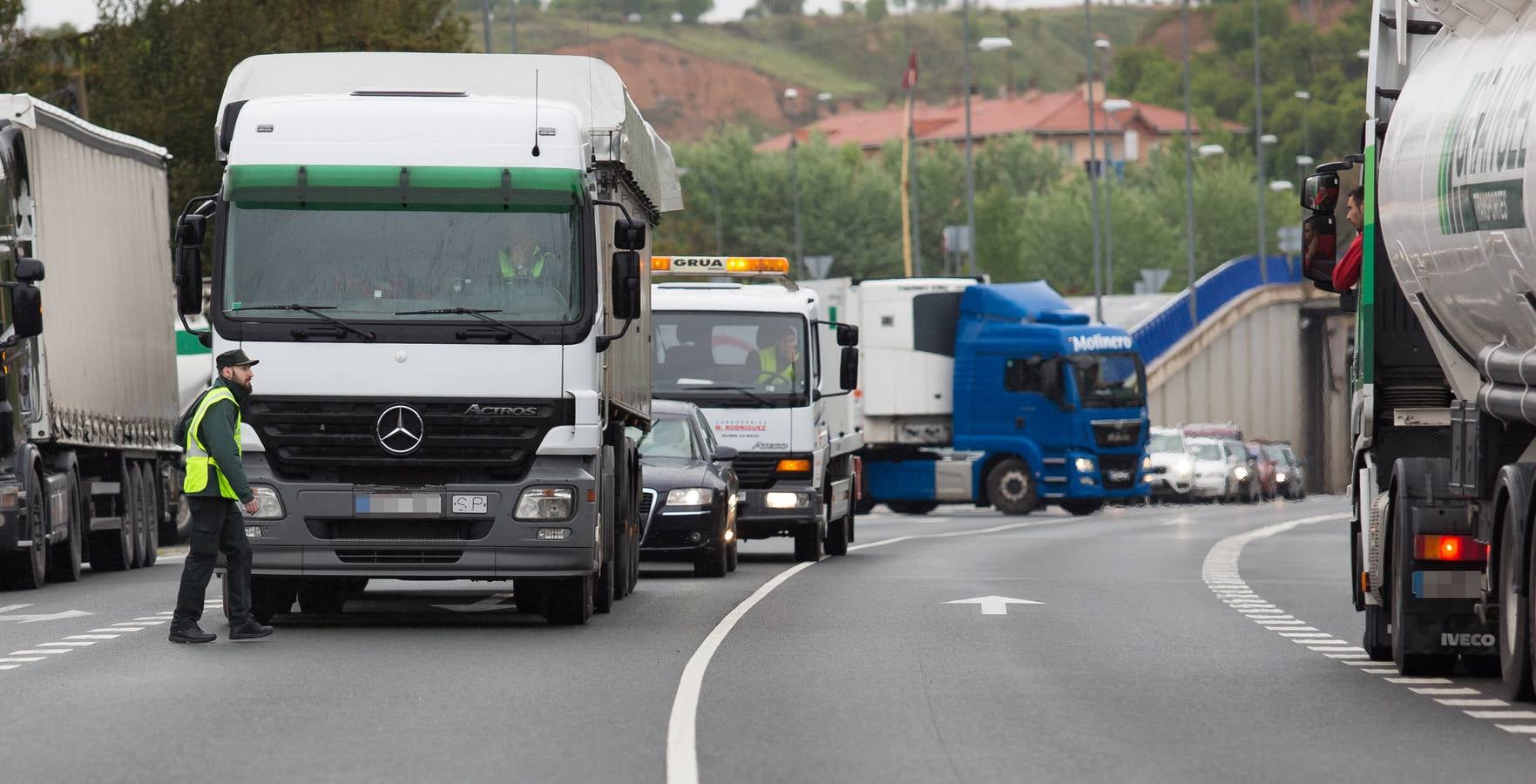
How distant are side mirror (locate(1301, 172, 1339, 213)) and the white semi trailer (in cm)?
964

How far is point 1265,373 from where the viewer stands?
80.0 metres

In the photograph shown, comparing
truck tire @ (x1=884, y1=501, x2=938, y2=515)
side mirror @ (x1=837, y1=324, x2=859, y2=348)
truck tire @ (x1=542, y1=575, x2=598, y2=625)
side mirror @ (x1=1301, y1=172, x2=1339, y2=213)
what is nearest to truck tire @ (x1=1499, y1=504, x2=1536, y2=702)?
side mirror @ (x1=1301, y1=172, x2=1339, y2=213)

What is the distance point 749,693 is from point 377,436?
166 inches

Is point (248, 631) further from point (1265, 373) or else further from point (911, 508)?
point (1265, 373)

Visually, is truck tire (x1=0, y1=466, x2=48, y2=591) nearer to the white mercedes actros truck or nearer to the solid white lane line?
the solid white lane line

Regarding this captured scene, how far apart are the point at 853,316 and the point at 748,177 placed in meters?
78.6

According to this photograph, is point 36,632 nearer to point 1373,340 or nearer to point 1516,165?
point 1373,340

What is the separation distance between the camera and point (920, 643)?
16.6 m

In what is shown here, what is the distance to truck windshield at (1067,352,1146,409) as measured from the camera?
159 ft

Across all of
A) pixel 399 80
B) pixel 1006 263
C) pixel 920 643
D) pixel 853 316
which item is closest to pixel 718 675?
pixel 920 643

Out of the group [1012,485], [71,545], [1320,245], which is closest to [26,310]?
[71,545]

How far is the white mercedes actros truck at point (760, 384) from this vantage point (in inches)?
1101

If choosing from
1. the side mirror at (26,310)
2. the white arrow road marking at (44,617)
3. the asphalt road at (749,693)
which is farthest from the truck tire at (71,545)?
the white arrow road marking at (44,617)

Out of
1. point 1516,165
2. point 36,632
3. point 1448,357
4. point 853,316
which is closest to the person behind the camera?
point 1516,165
